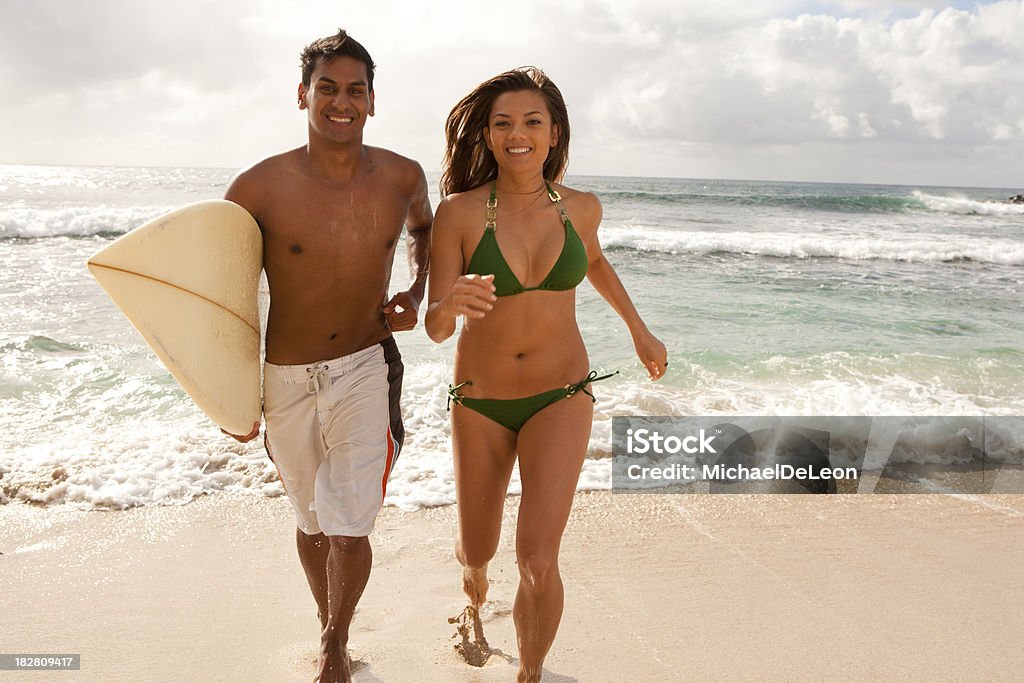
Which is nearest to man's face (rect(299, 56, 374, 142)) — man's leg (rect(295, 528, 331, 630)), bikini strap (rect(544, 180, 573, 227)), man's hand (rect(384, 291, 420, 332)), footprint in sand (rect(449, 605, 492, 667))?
man's hand (rect(384, 291, 420, 332))

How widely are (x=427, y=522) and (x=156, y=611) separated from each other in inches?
59.0

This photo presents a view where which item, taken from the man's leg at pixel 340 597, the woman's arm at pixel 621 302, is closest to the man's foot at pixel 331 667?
the man's leg at pixel 340 597

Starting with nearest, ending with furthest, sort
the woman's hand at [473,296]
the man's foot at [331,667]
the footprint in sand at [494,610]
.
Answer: the woman's hand at [473,296], the man's foot at [331,667], the footprint in sand at [494,610]

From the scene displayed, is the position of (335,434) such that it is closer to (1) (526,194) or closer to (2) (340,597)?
(2) (340,597)

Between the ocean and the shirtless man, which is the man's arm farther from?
the ocean

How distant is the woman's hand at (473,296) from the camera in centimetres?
257

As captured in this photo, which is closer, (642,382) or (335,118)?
(335,118)

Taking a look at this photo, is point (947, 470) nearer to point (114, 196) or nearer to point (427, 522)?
point (427, 522)

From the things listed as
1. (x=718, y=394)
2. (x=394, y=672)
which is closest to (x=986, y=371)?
(x=718, y=394)

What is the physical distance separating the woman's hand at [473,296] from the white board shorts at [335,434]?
634 millimetres

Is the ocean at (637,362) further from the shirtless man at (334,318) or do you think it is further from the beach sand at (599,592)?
the shirtless man at (334,318)

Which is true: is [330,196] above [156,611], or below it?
above

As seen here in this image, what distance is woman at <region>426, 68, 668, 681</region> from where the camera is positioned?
2.89 meters

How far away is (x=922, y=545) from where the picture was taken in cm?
449
